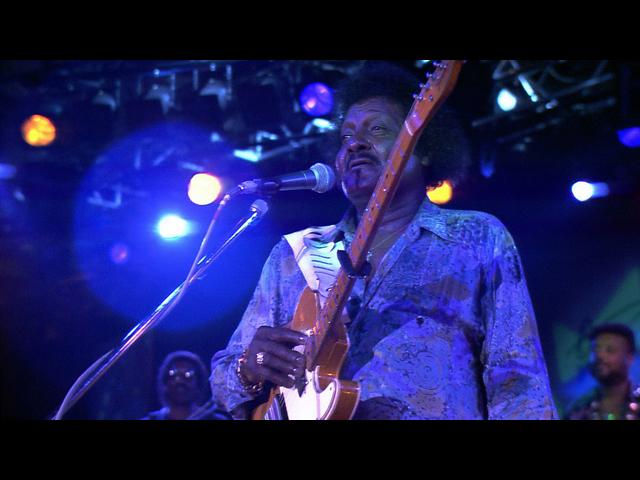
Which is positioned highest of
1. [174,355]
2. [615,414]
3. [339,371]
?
[174,355]

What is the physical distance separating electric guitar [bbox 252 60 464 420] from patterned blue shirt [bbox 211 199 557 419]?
139 mm

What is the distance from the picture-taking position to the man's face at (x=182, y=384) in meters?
5.48

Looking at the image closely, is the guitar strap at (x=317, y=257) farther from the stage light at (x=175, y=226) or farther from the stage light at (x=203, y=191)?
the stage light at (x=175, y=226)

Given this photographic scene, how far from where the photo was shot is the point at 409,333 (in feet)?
8.36

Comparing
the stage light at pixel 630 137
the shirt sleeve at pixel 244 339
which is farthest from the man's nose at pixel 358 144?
the stage light at pixel 630 137

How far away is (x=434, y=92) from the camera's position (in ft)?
7.19

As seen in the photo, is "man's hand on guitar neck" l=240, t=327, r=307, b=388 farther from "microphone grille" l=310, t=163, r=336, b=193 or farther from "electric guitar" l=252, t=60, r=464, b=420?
"microphone grille" l=310, t=163, r=336, b=193

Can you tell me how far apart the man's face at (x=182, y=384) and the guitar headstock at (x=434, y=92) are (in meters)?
3.72

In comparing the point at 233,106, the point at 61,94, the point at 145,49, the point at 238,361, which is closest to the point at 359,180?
the point at 238,361

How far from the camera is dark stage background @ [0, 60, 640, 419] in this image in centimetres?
505

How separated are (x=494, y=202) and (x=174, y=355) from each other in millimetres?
2628

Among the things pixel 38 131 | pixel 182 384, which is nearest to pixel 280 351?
pixel 182 384

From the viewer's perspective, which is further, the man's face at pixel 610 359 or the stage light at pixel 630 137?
the man's face at pixel 610 359

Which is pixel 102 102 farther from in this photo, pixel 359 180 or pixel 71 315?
pixel 359 180
